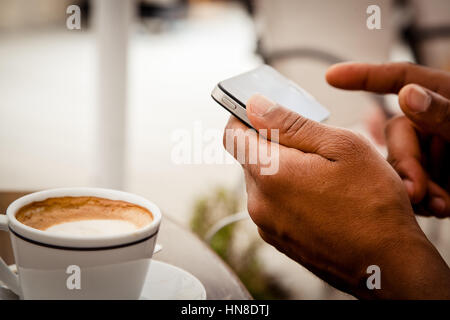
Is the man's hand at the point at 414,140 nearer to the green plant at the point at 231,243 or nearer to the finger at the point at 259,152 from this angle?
the finger at the point at 259,152

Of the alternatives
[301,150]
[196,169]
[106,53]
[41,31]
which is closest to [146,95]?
[196,169]

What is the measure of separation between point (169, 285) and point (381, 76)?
1.36ft

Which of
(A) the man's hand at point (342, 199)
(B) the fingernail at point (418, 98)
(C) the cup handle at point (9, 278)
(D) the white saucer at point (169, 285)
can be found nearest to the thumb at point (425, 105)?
(B) the fingernail at point (418, 98)

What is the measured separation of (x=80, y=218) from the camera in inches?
13.5

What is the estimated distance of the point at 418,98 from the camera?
1.56ft

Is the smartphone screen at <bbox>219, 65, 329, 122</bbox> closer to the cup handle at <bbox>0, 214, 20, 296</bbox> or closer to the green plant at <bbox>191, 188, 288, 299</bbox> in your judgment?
the cup handle at <bbox>0, 214, 20, 296</bbox>

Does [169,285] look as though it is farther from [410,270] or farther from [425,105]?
[425,105]

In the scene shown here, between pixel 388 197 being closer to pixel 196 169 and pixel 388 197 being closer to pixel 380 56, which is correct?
pixel 196 169

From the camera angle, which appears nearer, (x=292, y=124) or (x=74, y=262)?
(x=74, y=262)

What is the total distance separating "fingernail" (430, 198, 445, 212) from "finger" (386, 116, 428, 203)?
25 millimetres

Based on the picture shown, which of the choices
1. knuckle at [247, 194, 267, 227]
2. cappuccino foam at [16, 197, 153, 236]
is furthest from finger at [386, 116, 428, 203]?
cappuccino foam at [16, 197, 153, 236]

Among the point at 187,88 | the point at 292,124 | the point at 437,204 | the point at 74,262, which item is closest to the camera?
the point at 74,262

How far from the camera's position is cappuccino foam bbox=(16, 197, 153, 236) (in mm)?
325

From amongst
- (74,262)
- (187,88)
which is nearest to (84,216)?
(74,262)
